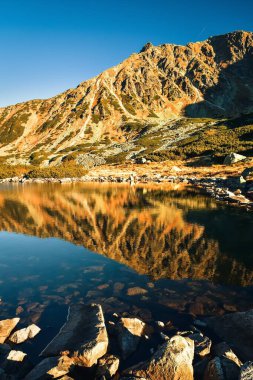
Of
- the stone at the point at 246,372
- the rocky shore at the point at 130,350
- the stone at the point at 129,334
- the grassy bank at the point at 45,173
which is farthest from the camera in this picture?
the grassy bank at the point at 45,173

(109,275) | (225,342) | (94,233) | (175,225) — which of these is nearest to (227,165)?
(175,225)

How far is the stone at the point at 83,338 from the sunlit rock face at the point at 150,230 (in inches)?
230

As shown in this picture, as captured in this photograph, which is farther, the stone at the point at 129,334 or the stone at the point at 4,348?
the stone at the point at 129,334

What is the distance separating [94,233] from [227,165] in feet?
178

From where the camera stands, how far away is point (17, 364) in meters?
9.04

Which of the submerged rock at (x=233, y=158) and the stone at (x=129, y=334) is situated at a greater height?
the submerged rock at (x=233, y=158)

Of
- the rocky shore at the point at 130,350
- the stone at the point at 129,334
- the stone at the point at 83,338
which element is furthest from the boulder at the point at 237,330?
the stone at the point at 83,338

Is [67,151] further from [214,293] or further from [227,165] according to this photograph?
[214,293]

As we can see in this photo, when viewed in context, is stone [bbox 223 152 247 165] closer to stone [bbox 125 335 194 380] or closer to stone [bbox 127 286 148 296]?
stone [bbox 127 286 148 296]

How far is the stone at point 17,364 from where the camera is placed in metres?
8.76

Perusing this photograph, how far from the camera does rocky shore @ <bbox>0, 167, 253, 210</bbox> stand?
40.5 metres

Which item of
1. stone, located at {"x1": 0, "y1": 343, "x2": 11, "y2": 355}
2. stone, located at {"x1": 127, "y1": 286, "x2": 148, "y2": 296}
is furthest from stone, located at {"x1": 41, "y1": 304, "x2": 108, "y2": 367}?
stone, located at {"x1": 127, "y1": 286, "x2": 148, "y2": 296}

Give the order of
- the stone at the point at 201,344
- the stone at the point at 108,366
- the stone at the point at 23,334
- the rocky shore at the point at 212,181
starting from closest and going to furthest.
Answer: the stone at the point at 108,366
the stone at the point at 201,344
the stone at the point at 23,334
the rocky shore at the point at 212,181

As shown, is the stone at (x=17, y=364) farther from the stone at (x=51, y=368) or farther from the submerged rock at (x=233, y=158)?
the submerged rock at (x=233, y=158)
